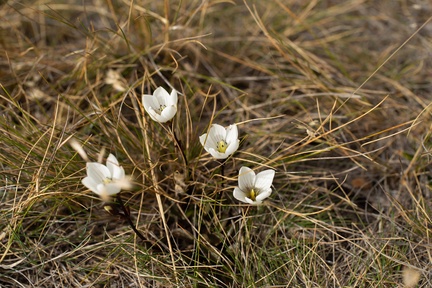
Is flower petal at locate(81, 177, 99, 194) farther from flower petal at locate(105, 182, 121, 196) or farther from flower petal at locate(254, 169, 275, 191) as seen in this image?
flower petal at locate(254, 169, 275, 191)

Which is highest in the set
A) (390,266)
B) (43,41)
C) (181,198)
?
(43,41)

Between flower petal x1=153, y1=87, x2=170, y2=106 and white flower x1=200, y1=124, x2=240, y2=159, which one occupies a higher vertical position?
flower petal x1=153, y1=87, x2=170, y2=106

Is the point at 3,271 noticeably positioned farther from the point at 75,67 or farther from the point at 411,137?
the point at 411,137

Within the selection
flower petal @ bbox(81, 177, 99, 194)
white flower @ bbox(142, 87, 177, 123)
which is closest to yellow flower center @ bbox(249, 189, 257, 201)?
white flower @ bbox(142, 87, 177, 123)

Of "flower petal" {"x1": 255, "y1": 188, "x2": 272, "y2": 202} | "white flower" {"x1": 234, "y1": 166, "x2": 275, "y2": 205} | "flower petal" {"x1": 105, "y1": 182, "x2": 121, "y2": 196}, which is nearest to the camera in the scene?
"flower petal" {"x1": 105, "y1": 182, "x2": 121, "y2": 196}

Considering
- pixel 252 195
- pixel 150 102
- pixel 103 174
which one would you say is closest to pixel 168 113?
pixel 150 102

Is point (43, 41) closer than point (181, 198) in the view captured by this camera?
No

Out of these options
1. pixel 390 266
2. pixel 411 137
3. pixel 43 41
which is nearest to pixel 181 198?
pixel 390 266

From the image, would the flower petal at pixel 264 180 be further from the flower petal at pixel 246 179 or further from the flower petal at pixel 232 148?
the flower petal at pixel 232 148
